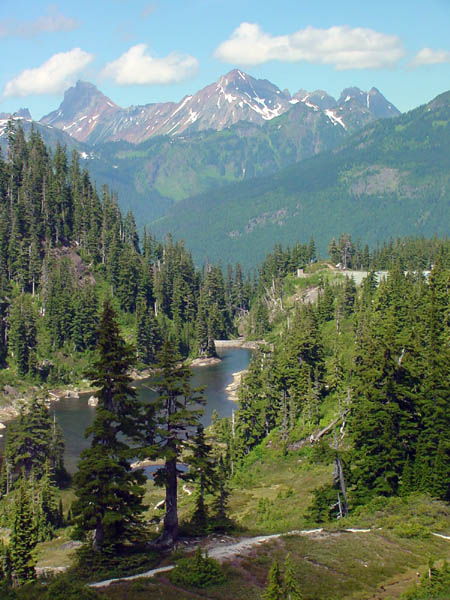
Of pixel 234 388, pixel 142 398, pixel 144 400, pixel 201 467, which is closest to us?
pixel 201 467

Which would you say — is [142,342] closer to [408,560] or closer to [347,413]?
[347,413]

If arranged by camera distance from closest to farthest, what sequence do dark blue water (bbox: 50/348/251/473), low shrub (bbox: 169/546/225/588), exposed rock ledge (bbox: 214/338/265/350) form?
low shrub (bbox: 169/546/225/588) < dark blue water (bbox: 50/348/251/473) < exposed rock ledge (bbox: 214/338/265/350)

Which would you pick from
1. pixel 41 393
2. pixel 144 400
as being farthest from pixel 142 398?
pixel 41 393

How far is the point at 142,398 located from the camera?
4990 inches

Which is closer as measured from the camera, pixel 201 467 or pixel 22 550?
pixel 22 550

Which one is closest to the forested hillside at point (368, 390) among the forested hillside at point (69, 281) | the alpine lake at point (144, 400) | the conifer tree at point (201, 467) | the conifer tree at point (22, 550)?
the conifer tree at point (201, 467)

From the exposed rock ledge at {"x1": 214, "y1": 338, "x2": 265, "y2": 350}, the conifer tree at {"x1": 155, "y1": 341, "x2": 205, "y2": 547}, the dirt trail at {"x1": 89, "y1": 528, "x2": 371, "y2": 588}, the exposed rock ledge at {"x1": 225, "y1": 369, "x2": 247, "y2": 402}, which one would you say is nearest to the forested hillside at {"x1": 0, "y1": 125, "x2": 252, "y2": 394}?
the exposed rock ledge at {"x1": 214, "y1": 338, "x2": 265, "y2": 350}

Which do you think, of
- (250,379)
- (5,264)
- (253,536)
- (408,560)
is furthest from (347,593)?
(5,264)

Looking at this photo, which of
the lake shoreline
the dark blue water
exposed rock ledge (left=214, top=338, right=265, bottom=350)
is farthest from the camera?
exposed rock ledge (left=214, top=338, right=265, bottom=350)

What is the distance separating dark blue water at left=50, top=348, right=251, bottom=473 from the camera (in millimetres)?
99044

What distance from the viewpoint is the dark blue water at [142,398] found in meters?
99.0

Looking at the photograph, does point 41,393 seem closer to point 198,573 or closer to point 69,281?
point 69,281

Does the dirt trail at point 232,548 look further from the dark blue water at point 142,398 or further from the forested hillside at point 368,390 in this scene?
the dark blue water at point 142,398

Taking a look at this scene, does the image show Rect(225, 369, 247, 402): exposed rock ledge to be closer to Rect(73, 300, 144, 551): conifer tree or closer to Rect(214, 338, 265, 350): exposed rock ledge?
Rect(214, 338, 265, 350): exposed rock ledge
